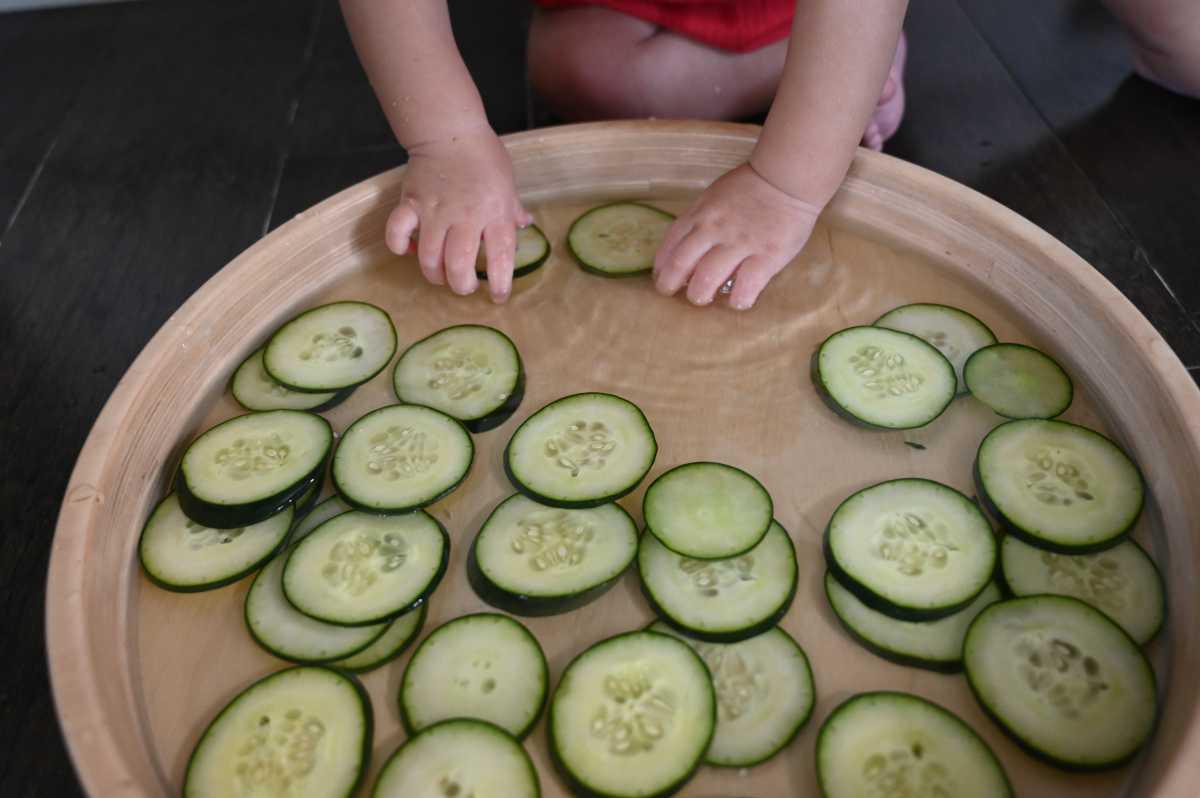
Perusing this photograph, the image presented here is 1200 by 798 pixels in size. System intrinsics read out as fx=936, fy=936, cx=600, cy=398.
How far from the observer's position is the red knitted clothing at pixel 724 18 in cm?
129

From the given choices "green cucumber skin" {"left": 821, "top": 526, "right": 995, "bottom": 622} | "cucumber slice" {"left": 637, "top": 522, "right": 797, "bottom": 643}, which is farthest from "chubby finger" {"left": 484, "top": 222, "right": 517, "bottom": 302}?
"green cucumber skin" {"left": 821, "top": 526, "right": 995, "bottom": 622}

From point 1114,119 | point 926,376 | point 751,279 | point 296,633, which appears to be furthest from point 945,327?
point 1114,119

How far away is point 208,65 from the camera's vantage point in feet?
5.72

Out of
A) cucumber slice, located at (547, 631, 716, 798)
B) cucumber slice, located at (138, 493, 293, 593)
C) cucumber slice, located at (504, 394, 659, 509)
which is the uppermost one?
cucumber slice, located at (504, 394, 659, 509)

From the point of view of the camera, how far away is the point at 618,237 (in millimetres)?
1044

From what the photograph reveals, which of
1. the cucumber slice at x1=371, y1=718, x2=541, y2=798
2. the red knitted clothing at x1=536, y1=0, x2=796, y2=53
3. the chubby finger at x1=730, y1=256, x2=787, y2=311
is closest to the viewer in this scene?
the cucumber slice at x1=371, y1=718, x2=541, y2=798

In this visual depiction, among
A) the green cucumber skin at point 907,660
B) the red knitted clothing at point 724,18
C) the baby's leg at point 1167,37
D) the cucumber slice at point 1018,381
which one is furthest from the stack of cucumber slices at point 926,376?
the baby's leg at point 1167,37

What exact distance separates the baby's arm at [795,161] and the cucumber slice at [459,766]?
0.50 metres

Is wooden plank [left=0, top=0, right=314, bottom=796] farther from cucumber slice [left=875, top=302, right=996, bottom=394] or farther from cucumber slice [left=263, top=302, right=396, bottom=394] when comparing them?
cucumber slice [left=875, top=302, right=996, bottom=394]

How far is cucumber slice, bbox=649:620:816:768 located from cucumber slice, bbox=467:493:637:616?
66 millimetres

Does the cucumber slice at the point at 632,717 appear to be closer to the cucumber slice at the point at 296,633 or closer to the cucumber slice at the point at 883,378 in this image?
the cucumber slice at the point at 296,633

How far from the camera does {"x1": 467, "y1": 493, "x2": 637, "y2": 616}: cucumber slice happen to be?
0.74 m

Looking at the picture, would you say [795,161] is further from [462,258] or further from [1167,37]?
[1167,37]

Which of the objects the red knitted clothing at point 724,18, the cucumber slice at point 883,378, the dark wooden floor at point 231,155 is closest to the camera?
the cucumber slice at point 883,378
